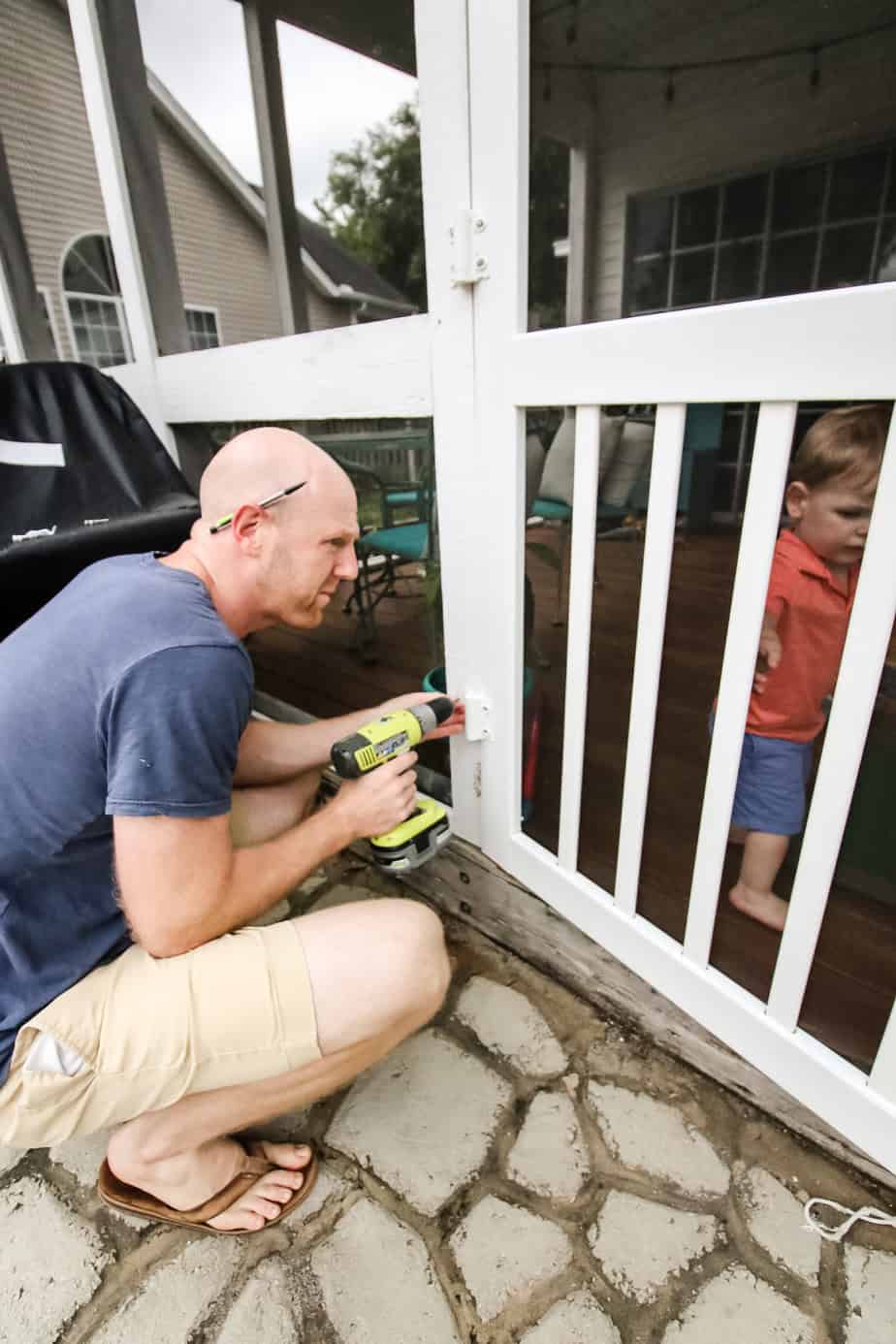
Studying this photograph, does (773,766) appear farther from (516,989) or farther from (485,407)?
(485,407)

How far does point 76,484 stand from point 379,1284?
175 cm

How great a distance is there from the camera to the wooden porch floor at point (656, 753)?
1.33m

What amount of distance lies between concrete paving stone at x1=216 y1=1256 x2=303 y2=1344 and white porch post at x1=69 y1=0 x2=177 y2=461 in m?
2.00

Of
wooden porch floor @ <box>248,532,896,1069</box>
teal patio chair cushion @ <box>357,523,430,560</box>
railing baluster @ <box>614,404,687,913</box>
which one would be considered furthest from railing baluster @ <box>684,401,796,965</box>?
teal patio chair cushion @ <box>357,523,430,560</box>

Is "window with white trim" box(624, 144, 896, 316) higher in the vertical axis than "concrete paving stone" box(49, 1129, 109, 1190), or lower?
higher

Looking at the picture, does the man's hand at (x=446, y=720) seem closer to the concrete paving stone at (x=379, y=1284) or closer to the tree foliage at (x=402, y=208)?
the tree foliage at (x=402, y=208)

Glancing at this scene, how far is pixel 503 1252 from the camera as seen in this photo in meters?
1.05

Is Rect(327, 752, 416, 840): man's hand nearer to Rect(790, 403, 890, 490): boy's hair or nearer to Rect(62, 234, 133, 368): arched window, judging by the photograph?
Rect(790, 403, 890, 490): boy's hair

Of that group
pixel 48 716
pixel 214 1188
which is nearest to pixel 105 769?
pixel 48 716

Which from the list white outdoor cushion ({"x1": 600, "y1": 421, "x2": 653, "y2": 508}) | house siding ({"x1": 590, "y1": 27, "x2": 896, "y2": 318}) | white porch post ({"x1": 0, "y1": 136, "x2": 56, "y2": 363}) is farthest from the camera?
house siding ({"x1": 590, "y1": 27, "x2": 896, "y2": 318})

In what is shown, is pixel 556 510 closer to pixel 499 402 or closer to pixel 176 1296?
pixel 499 402

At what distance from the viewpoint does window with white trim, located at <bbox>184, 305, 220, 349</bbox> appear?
1912mm

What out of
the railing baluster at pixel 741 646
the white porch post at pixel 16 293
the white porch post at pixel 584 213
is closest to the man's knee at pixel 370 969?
the railing baluster at pixel 741 646

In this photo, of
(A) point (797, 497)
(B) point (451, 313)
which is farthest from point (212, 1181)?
(A) point (797, 497)
